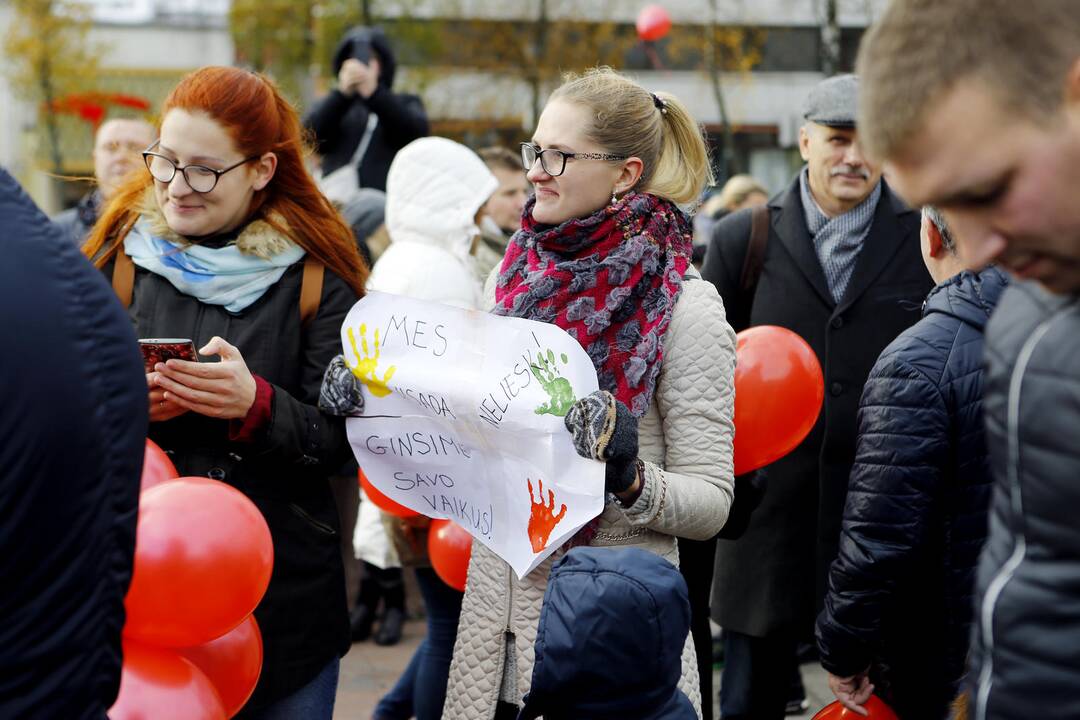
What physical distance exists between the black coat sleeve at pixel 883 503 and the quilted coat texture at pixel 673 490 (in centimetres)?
34

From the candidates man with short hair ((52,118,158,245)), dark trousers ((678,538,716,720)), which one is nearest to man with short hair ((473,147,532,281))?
man with short hair ((52,118,158,245))

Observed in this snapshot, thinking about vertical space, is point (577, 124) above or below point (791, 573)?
above

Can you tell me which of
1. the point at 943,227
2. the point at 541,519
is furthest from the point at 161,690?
the point at 943,227

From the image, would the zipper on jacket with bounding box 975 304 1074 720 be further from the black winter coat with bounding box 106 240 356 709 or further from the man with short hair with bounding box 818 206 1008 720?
the black winter coat with bounding box 106 240 356 709

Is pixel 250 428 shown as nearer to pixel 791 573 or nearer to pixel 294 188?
pixel 294 188

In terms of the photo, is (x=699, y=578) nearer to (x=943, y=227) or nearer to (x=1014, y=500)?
(x=943, y=227)

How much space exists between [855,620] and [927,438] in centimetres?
48

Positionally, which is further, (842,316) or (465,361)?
(842,316)

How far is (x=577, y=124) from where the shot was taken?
111 inches

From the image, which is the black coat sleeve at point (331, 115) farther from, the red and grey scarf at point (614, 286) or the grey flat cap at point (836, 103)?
the red and grey scarf at point (614, 286)

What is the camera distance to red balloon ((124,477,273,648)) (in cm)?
222

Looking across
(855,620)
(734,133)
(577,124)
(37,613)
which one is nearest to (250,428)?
(577,124)

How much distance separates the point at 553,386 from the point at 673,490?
332mm

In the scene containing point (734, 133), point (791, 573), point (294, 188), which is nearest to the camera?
point (294, 188)
